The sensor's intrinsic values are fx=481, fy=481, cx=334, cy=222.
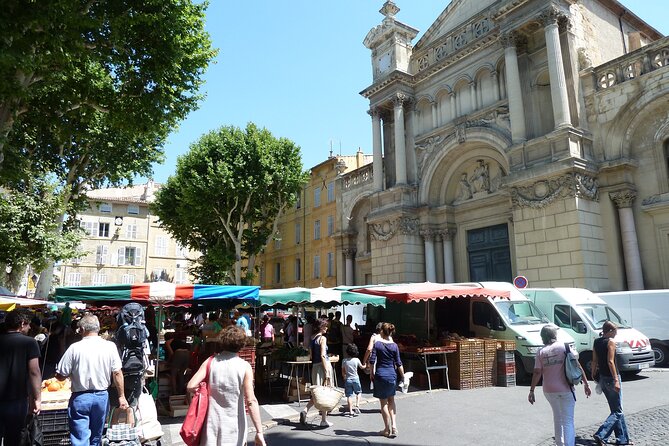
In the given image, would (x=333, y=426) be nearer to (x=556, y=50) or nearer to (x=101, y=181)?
(x=556, y=50)

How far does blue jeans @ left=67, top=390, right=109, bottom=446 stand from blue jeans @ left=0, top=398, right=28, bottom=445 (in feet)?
1.47

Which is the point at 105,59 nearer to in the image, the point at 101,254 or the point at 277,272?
the point at 277,272

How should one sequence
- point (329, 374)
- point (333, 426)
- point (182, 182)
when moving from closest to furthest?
point (333, 426)
point (329, 374)
point (182, 182)

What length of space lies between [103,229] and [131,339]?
44.3m

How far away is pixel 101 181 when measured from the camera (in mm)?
23922

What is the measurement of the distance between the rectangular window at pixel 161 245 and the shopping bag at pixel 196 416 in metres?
46.4

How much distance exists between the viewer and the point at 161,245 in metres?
47.8

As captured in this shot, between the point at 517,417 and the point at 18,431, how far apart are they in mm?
6974

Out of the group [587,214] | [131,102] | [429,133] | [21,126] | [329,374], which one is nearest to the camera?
[329,374]

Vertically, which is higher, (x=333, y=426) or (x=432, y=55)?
(x=432, y=55)

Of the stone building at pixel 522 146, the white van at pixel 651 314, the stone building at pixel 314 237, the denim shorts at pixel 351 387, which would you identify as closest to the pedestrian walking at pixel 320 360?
the denim shorts at pixel 351 387

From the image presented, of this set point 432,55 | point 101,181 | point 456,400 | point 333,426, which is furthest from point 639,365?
point 101,181

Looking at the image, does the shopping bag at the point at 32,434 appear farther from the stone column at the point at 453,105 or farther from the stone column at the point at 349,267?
the stone column at the point at 349,267

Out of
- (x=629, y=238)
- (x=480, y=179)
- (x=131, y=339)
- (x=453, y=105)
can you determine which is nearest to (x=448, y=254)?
(x=480, y=179)
